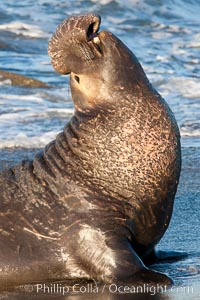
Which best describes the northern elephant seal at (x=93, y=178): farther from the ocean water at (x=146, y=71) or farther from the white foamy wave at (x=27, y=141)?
the white foamy wave at (x=27, y=141)

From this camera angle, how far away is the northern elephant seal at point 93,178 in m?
5.75

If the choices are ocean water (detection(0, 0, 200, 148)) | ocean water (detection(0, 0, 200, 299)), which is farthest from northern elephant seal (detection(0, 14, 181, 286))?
ocean water (detection(0, 0, 200, 148))

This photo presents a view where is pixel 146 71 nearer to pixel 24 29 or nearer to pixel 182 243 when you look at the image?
pixel 24 29

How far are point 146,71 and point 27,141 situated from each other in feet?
14.9

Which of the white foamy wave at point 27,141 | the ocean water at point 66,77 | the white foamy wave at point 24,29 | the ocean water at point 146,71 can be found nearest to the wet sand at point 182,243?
the ocean water at point 146,71

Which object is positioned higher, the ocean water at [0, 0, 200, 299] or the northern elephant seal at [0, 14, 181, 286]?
the northern elephant seal at [0, 14, 181, 286]

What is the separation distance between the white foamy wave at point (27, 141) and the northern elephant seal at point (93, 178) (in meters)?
3.98

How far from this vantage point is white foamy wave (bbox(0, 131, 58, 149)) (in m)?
10.1

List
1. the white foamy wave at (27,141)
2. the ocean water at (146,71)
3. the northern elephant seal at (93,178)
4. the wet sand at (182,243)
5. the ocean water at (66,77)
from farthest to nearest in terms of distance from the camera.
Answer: the ocean water at (66,77)
the white foamy wave at (27,141)
the ocean water at (146,71)
the northern elephant seal at (93,178)
the wet sand at (182,243)

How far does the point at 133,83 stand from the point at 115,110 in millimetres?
205

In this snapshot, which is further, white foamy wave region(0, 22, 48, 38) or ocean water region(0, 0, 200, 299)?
white foamy wave region(0, 22, 48, 38)

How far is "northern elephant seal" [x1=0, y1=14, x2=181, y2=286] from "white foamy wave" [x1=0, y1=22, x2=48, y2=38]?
38.4 ft

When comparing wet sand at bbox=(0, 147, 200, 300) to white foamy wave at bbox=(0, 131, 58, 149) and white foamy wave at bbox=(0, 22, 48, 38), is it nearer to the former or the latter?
white foamy wave at bbox=(0, 131, 58, 149)

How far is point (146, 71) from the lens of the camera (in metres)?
14.5
